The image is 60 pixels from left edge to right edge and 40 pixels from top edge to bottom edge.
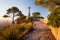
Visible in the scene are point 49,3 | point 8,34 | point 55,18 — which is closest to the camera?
point 8,34

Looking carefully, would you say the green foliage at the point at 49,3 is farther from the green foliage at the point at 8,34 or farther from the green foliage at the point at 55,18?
the green foliage at the point at 8,34

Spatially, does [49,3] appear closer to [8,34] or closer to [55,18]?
[55,18]

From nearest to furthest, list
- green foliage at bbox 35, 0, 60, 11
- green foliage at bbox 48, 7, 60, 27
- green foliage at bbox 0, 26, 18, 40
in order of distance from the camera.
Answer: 1. green foliage at bbox 0, 26, 18, 40
2. green foliage at bbox 48, 7, 60, 27
3. green foliage at bbox 35, 0, 60, 11

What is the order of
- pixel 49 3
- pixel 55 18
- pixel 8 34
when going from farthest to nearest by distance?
pixel 49 3, pixel 55 18, pixel 8 34

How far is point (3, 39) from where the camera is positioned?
22.8 ft

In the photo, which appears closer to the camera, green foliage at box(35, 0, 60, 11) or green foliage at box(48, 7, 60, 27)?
green foliage at box(48, 7, 60, 27)

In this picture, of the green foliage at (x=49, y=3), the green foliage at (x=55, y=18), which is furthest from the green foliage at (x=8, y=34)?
the green foliage at (x=49, y=3)

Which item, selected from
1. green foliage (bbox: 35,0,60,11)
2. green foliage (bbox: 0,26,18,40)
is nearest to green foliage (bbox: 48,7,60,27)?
green foliage (bbox: 35,0,60,11)

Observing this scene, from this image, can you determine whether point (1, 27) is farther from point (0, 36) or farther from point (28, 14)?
point (28, 14)

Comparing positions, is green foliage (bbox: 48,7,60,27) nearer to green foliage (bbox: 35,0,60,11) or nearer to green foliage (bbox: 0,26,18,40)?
green foliage (bbox: 35,0,60,11)

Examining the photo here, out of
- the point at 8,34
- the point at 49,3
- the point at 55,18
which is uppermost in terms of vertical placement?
the point at 49,3

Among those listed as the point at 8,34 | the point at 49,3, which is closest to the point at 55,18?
the point at 49,3

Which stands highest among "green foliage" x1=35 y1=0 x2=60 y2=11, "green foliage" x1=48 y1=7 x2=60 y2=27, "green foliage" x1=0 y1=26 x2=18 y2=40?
"green foliage" x1=35 y1=0 x2=60 y2=11

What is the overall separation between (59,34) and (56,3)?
2.60m
